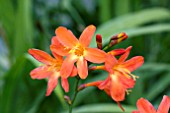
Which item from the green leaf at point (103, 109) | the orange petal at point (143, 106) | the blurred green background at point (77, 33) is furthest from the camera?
the blurred green background at point (77, 33)

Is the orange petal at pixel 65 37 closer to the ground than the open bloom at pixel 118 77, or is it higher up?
higher up

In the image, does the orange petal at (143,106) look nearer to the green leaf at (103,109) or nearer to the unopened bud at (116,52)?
the unopened bud at (116,52)

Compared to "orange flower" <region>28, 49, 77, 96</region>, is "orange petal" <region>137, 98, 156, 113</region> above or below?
below

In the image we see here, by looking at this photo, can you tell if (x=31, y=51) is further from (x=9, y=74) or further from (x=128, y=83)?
(x=9, y=74)

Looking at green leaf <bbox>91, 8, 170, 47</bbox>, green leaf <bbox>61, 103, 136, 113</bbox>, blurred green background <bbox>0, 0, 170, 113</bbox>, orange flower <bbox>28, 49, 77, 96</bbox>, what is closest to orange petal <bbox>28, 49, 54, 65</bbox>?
orange flower <bbox>28, 49, 77, 96</bbox>

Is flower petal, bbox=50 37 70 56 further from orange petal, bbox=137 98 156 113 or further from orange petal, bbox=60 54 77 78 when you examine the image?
orange petal, bbox=137 98 156 113

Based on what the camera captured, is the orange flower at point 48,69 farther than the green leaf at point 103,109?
No

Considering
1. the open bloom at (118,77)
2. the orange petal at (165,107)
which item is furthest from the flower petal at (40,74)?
the orange petal at (165,107)

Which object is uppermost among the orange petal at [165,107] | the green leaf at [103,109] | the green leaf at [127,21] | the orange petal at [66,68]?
the orange petal at [66,68]
